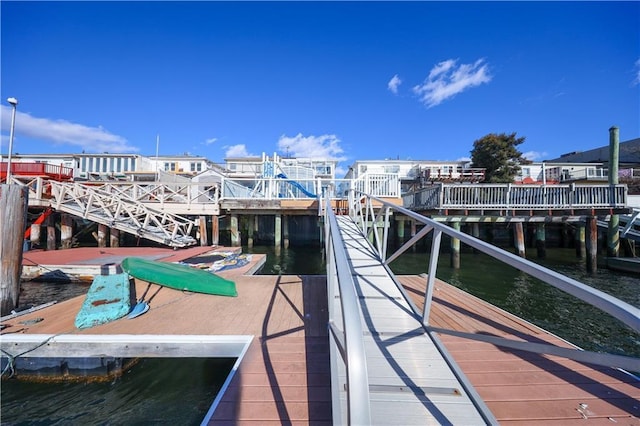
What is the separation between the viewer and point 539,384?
2.33m

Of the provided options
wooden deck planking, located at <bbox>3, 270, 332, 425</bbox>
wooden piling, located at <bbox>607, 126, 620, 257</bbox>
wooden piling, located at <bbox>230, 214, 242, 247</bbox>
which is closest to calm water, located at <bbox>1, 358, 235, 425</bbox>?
wooden deck planking, located at <bbox>3, 270, 332, 425</bbox>

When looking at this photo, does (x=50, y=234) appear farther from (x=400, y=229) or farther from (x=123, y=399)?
(x=400, y=229)

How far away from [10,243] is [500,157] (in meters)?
33.9

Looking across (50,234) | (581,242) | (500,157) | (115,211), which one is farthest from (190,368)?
(500,157)

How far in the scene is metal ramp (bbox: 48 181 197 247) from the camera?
10875mm

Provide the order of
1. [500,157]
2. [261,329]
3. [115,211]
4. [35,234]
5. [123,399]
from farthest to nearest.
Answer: [500,157], [35,234], [115,211], [261,329], [123,399]

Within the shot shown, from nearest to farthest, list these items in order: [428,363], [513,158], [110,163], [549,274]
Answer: [549,274] → [428,363] → [513,158] → [110,163]

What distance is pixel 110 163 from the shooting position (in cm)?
3203

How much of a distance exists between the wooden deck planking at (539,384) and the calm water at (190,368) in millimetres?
3037

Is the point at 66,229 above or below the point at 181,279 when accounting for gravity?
above

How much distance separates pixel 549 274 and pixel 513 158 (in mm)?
32782

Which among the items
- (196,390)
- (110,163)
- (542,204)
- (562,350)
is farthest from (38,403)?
(110,163)

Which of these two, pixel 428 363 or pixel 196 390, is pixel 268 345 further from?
pixel 428 363

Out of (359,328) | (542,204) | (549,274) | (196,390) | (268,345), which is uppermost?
(542,204)
